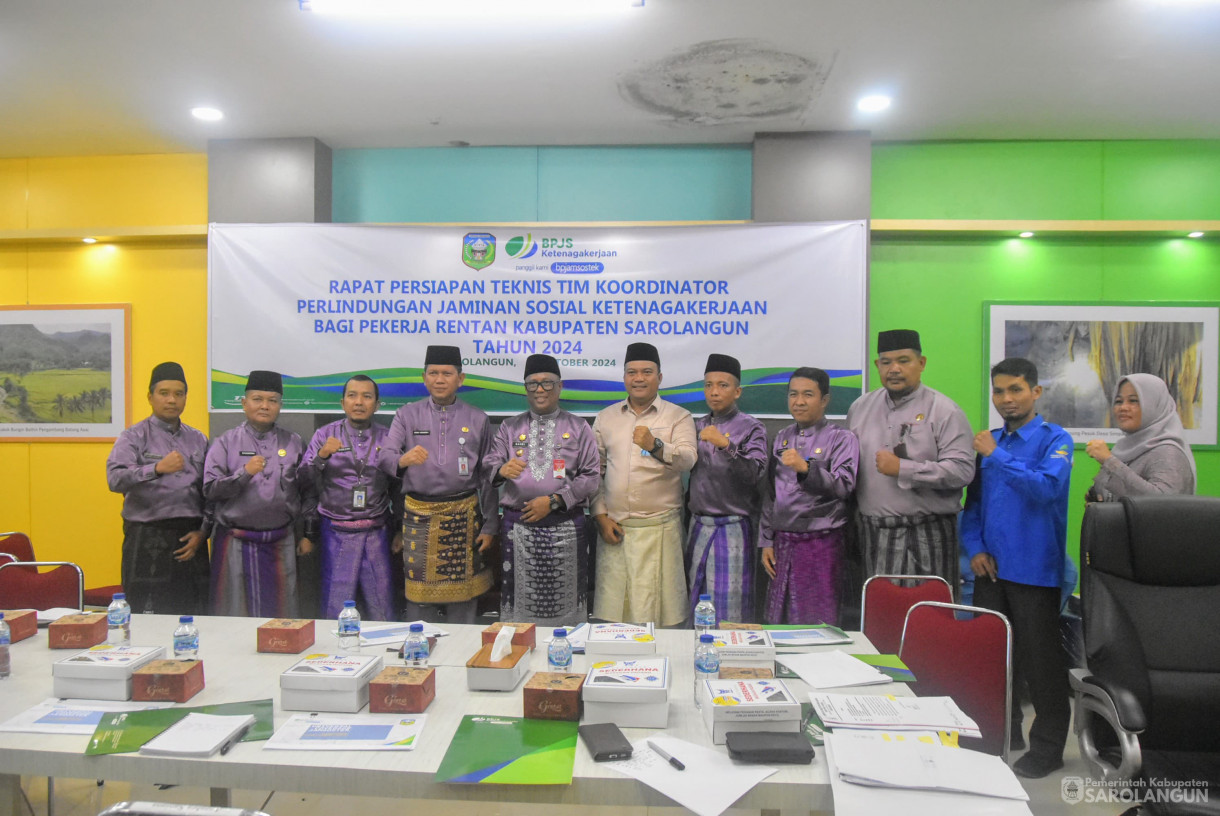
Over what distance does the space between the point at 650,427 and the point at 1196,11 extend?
286cm

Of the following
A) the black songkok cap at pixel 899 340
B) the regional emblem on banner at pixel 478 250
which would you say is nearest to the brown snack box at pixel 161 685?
the regional emblem on banner at pixel 478 250

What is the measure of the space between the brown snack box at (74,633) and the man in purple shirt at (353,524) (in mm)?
1423

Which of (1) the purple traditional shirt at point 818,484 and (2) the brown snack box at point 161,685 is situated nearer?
(2) the brown snack box at point 161,685

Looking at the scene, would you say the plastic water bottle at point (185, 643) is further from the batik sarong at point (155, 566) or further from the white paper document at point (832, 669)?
the batik sarong at point (155, 566)


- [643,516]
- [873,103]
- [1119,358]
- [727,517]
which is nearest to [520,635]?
[643,516]

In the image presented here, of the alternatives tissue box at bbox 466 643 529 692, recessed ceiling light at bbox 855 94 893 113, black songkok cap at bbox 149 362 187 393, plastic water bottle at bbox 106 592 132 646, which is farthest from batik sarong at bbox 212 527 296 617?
recessed ceiling light at bbox 855 94 893 113

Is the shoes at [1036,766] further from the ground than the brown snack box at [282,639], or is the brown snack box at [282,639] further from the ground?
the brown snack box at [282,639]

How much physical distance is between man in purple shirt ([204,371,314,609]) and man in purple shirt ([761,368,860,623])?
7.84 ft

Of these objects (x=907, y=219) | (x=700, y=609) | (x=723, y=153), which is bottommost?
(x=700, y=609)

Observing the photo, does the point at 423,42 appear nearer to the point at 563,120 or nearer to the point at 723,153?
the point at 563,120

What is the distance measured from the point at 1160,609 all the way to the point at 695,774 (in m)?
1.63

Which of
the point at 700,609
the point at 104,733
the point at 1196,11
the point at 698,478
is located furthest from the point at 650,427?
the point at 1196,11

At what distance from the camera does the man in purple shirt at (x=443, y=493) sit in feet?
12.1

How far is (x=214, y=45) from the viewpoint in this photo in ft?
11.2
